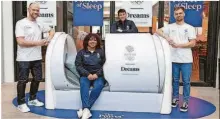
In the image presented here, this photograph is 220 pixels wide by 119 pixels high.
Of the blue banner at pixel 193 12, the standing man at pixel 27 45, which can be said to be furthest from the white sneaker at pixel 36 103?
the blue banner at pixel 193 12

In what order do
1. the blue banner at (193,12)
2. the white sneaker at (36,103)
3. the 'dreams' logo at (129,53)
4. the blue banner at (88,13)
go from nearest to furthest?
the 'dreams' logo at (129,53) → the white sneaker at (36,103) → the blue banner at (193,12) → the blue banner at (88,13)

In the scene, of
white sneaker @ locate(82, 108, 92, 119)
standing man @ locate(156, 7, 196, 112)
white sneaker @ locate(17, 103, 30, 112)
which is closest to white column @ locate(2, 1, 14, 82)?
white sneaker @ locate(17, 103, 30, 112)

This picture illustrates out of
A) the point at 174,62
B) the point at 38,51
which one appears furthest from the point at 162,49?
the point at 38,51

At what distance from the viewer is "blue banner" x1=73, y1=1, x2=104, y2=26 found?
19.7ft

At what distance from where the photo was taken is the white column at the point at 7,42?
5918 mm

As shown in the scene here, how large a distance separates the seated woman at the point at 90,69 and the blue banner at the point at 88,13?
1909 millimetres

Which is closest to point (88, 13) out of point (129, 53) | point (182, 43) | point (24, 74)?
point (129, 53)

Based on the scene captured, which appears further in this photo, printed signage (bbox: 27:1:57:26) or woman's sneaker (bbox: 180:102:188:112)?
printed signage (bbox: 27:1:57:26)

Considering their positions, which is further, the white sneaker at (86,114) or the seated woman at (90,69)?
the seated woman at (90,69)

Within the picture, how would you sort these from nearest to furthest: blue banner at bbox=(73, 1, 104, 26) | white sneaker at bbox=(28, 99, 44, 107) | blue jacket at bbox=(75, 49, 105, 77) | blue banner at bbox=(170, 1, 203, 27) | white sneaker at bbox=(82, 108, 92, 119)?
white sneaker at bbox=(82, 108, 92, 119) < blue jacket at bbox=(75, 49, 105, 77) < white sneaker at bbox=(28, 99, 44, 107) < blue banner at bbox=(170, 1, 203, 27) < blue banner at bbox=(73, 1, 104, 26)

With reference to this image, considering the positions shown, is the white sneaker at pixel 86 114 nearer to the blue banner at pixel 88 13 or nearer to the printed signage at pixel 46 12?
the blue banner at pixel 88 13

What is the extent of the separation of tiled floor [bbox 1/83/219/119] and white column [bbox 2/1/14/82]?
291 millimetres

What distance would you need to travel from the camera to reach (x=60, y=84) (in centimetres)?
413

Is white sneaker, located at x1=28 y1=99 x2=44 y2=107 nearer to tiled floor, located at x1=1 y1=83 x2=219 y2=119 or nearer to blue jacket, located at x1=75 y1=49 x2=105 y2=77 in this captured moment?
tiled floor, located at x1=1 y1=83 x2=219 y2=119
